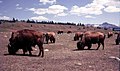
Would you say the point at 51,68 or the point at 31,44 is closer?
the point at 51,68

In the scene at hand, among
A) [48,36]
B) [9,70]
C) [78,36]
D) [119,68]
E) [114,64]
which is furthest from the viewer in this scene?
[78,36]

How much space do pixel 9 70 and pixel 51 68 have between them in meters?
2.64

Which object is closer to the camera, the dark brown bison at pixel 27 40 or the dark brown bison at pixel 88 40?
the dark brown bison at pixel 27 40

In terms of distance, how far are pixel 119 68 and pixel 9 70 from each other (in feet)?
22.8

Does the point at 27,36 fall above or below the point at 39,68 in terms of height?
above

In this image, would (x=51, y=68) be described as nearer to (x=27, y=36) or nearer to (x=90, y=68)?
(x=90, y=68)

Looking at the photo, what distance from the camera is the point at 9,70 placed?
15664 mm

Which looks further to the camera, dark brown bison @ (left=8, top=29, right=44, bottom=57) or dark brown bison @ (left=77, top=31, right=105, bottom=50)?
dark brown bison @ (left=77, top=31, right=105, bottom=50)

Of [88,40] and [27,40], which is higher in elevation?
[27,40]

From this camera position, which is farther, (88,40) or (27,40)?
(88,40)

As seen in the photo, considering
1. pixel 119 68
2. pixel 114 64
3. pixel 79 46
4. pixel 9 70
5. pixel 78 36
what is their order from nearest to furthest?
pixel 9 70, pixel 119 68, pixel 114 64, pixel 79 46, pixel 78 36

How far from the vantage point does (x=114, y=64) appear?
1852cm

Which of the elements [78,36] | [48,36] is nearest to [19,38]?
[48,36]

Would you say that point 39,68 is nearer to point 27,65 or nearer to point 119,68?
point 27,65
